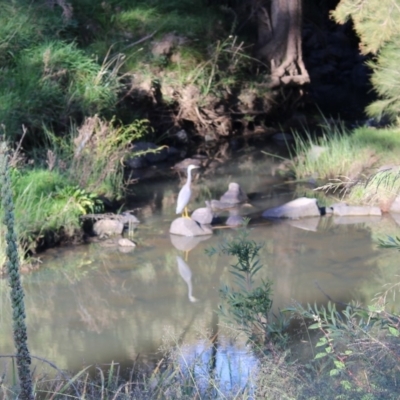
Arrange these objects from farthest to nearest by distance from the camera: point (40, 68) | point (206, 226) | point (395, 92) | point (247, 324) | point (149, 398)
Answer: point (40, 68), point (395, 92), point (206, 226), point (247, 324), point (149, 398)

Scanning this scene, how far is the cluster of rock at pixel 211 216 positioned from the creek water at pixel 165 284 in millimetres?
159

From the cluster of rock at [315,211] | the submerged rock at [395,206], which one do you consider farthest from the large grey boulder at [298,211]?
the submerged rock at [395,206]

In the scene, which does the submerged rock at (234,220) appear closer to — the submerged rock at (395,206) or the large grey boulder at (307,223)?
the large grey boulder at (307,223)

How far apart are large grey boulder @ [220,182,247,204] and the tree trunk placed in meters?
4.31

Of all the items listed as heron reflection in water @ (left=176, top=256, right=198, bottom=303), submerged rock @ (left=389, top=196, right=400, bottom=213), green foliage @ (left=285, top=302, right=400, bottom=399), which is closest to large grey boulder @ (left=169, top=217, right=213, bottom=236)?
heron reflection in water @ (left=176, top=256, right=198, bottom=303)

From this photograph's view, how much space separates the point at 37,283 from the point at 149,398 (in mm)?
3535

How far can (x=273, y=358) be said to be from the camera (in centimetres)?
322

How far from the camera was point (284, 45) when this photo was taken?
13.5m

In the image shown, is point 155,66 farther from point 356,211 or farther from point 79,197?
point 356,211

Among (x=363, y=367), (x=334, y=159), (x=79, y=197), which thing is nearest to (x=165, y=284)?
(x=79, y=197)

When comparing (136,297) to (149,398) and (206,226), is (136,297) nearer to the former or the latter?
(206,226)

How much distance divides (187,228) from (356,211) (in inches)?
72.8

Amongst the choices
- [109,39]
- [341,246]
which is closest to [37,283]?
[341,246]

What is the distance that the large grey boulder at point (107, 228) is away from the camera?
776 cm
